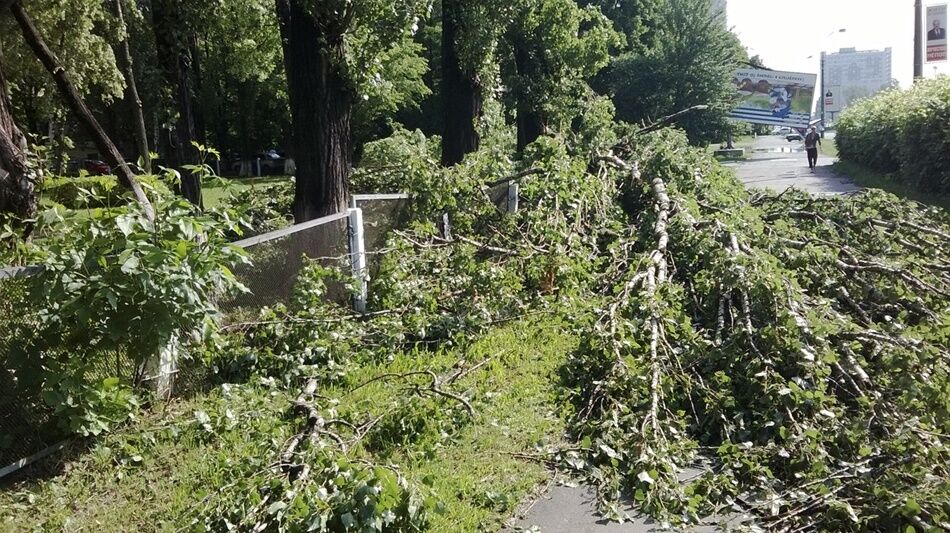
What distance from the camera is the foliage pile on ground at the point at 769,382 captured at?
4.14 m

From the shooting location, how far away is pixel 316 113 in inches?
347

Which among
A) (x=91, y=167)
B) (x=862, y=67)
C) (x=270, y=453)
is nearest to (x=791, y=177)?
(x=270, y=453)

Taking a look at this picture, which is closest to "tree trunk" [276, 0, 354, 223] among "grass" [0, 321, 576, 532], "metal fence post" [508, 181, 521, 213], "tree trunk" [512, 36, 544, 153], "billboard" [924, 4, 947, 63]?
"metal fence post" [508, 181, 521, 213]

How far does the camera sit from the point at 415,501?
3.75m

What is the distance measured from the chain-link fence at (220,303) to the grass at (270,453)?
0.23 meters

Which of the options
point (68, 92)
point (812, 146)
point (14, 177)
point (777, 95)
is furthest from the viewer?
point (777, 95)

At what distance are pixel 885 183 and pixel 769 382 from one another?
18.3 meters

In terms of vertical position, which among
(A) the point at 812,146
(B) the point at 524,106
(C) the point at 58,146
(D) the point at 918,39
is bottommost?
(A) the point at 812,146

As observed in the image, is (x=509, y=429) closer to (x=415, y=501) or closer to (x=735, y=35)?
(x=415, y=501)

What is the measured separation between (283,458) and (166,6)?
27.7 ft

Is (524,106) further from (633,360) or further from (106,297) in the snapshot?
(106,297)

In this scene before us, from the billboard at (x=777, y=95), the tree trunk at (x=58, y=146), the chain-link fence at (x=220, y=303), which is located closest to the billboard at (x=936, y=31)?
the chain-link fence at (x=220, y=303)

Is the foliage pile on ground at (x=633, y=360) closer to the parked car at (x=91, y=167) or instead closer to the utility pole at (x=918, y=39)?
the parked car at (x=91, y=167)

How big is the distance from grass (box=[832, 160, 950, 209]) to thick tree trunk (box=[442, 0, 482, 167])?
10062 mm
